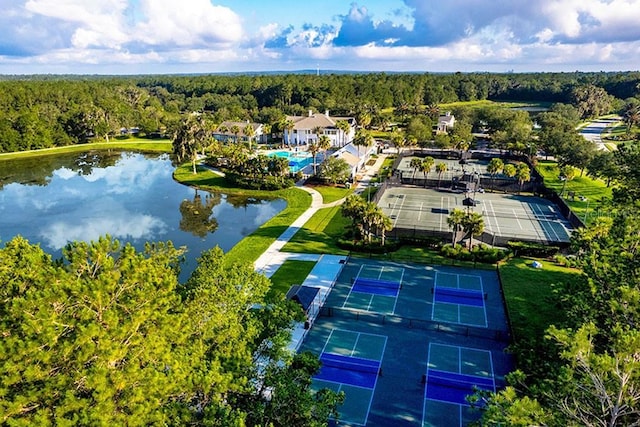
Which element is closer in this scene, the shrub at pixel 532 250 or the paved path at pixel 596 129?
the shrub at pixel 532 250

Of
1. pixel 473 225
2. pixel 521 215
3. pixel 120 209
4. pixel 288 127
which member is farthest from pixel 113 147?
pixel 473 225

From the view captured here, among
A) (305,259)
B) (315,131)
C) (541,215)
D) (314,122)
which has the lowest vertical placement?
Result: (305,259)

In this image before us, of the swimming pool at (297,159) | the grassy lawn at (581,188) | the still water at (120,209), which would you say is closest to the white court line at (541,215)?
the grassy lawn at (581,188)

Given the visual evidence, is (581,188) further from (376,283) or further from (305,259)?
(305,259)

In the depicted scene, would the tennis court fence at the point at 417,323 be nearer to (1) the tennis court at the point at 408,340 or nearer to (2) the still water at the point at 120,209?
(1) the tennis court at the point at 408,340

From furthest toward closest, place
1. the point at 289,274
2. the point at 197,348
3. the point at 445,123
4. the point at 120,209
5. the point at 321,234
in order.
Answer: the point at 445,123
the point at 120,209
the point at 321,234
the point at 289,274
the point at 197,348

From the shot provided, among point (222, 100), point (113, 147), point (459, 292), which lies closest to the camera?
point (459, 292)

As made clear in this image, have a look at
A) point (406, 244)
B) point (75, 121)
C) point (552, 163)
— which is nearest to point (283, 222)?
point (406, 244)
